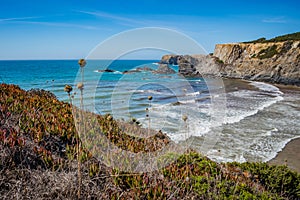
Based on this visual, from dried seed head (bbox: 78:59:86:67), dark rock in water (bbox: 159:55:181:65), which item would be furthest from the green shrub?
dried seed head (bbox: 78:59:86:67)

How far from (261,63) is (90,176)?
59.3 meters

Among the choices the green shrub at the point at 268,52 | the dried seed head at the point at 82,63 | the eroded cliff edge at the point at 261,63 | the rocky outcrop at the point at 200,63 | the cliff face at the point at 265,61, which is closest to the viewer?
the dried seed head at the point at 82,63

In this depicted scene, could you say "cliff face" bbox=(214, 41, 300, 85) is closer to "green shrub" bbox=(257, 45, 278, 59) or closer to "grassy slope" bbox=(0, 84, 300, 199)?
"green shrub" bbox=(257, 45, 278, 59)

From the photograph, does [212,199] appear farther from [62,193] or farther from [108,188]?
[62,193]

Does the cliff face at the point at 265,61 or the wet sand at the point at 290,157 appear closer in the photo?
the wet sand at the point at 290,157

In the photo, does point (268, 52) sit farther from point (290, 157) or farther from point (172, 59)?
point (290, 157)

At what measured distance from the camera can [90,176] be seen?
3.67 meters

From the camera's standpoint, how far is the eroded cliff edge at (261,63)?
4797 centimetres

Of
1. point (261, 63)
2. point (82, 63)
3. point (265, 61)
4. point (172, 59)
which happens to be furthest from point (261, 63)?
point (82, 63)

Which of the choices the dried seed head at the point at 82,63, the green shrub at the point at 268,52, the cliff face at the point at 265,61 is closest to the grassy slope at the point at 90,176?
the dried seed head at the point at 82,63

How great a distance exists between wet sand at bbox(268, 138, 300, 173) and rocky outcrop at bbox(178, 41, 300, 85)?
28567 mm

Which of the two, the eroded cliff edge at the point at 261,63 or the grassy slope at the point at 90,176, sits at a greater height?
the eroded cliff edge at the point at 261,63

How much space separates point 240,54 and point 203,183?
229ft

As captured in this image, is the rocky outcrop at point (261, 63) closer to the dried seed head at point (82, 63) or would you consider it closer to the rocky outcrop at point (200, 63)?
the rocky outcrop at point (200, 63)
